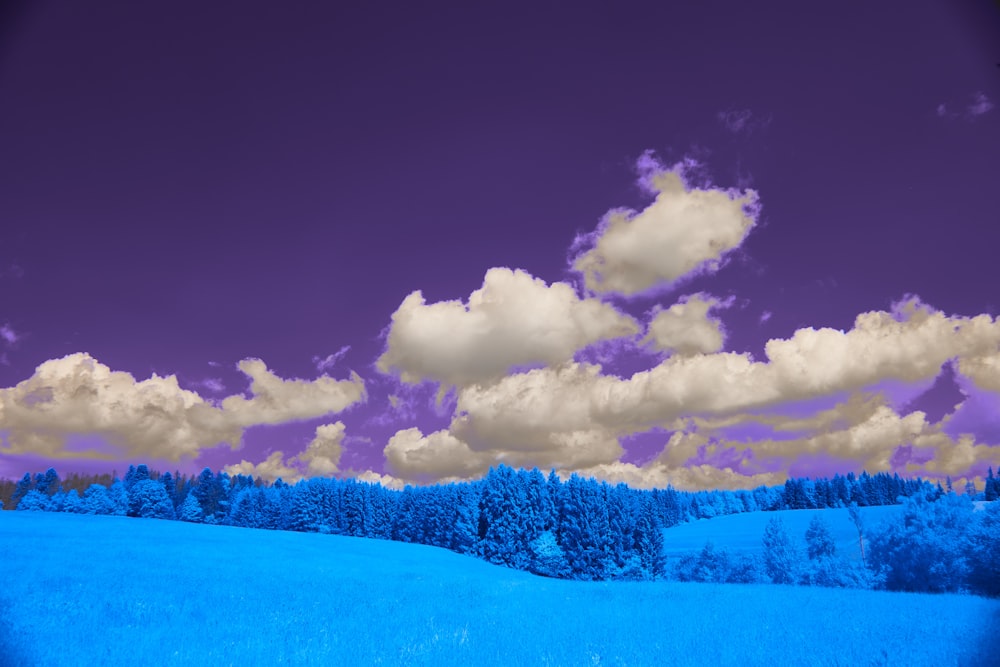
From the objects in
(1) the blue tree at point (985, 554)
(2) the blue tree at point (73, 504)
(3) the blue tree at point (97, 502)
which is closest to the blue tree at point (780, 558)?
(1) the blue tree at point (985, 554)

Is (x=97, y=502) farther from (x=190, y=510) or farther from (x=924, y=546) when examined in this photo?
(x=924, y=546)

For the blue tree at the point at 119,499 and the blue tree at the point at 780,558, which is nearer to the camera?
the blue tree at the point at 780,558

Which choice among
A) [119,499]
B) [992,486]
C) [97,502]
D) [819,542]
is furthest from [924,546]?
[97,502]

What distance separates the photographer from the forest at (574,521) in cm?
4794

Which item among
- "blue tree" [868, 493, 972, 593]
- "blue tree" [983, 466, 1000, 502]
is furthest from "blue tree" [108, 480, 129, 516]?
"blue tree" [983, 466, 1000, 502]

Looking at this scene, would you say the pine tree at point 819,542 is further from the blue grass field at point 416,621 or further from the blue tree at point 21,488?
the blue tree at point 21,488

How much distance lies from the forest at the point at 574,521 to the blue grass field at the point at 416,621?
22003mm

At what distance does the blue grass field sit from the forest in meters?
22.0

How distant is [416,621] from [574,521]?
5692 centimetres

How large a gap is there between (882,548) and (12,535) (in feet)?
258

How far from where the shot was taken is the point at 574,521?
244 feet

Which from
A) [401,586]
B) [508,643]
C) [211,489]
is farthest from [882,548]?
[211,489]

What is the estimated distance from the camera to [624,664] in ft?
46.9

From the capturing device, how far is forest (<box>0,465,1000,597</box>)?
47938mm
